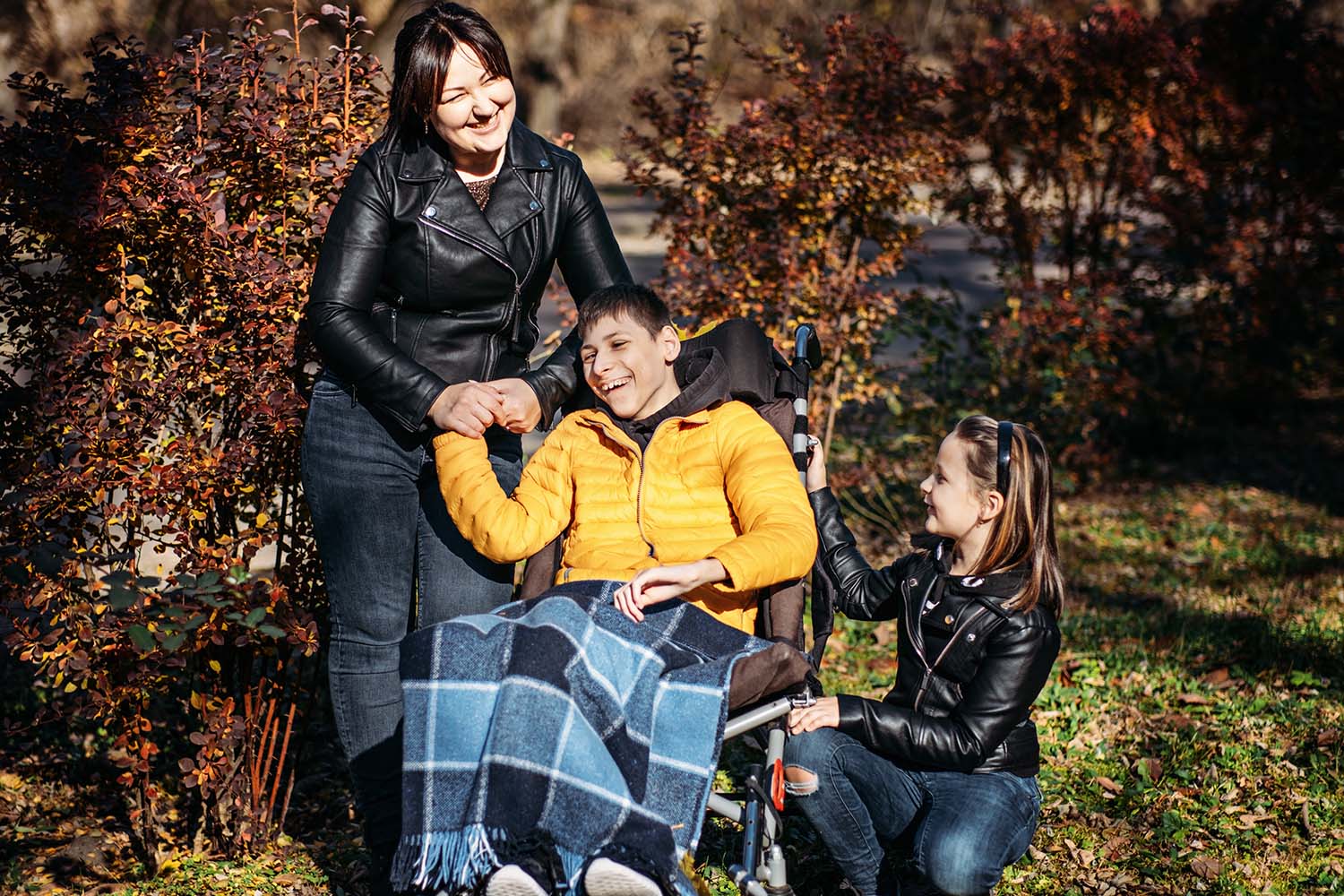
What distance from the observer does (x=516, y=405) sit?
3359 mm

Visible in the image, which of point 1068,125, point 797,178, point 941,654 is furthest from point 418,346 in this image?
point 1068,125

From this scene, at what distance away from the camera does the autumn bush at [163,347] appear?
138 inches

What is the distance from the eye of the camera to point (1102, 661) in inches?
219

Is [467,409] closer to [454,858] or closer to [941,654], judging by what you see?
[454,858]

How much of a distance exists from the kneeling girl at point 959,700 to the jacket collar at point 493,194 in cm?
125

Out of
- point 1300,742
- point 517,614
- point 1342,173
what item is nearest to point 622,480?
point 517,614

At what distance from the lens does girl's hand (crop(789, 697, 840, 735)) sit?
3.25 m

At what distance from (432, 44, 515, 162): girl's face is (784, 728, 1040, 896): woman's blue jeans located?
1.71 m

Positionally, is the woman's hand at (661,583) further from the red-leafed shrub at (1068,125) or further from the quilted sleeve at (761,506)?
the red-leafed shrub at (1068,125)

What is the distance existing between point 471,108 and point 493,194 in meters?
0.26

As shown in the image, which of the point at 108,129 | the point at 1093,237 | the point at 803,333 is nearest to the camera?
the point at 108,129

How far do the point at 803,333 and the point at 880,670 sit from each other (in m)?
2.26

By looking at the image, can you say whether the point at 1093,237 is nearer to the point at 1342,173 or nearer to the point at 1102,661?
the point at 1342,173

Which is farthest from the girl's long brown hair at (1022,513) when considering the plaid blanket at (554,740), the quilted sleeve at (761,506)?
the plaid blanket at (554,740)
